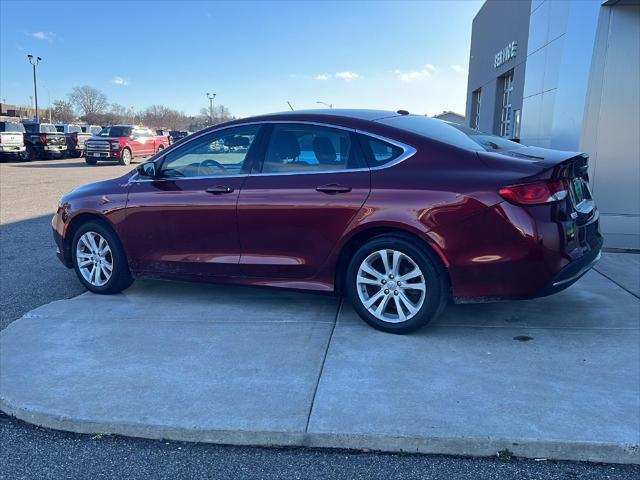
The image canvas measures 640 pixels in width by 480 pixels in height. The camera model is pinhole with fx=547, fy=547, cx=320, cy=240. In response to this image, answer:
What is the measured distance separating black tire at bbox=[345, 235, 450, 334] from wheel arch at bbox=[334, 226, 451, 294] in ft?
0.05

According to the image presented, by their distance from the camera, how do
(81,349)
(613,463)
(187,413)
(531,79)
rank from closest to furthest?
1. (613,463)
2. (187,413)
3. (81,349)
4. (531,79)

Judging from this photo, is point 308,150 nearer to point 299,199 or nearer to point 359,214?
point 299,199

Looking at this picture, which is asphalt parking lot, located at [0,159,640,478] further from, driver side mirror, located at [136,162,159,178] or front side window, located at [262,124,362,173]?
driver side mirror, located at [136,162,159,178]

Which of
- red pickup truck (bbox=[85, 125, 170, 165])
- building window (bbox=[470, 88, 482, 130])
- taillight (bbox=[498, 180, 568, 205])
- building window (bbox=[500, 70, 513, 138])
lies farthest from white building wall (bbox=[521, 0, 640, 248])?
red pickup truck (bbox=[85, 125, 170, 165])

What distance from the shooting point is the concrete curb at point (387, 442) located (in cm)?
279

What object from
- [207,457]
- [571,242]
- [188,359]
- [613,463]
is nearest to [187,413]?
[207,457]

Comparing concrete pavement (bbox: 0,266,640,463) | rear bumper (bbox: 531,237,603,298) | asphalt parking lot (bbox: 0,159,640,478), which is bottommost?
asphalt parking lot (bbox: 0,159,640,478)

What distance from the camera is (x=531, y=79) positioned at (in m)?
11.1

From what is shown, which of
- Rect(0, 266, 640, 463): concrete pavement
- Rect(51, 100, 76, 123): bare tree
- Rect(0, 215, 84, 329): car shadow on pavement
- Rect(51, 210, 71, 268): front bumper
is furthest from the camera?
Rect(51, 100, 76, 123): bare tree

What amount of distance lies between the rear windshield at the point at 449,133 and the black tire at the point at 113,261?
2767 mm

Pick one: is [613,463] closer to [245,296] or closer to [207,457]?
[207,457]

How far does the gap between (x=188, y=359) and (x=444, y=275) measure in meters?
1.94

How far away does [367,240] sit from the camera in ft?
13.9

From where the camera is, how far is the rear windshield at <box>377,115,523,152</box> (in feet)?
13.8
